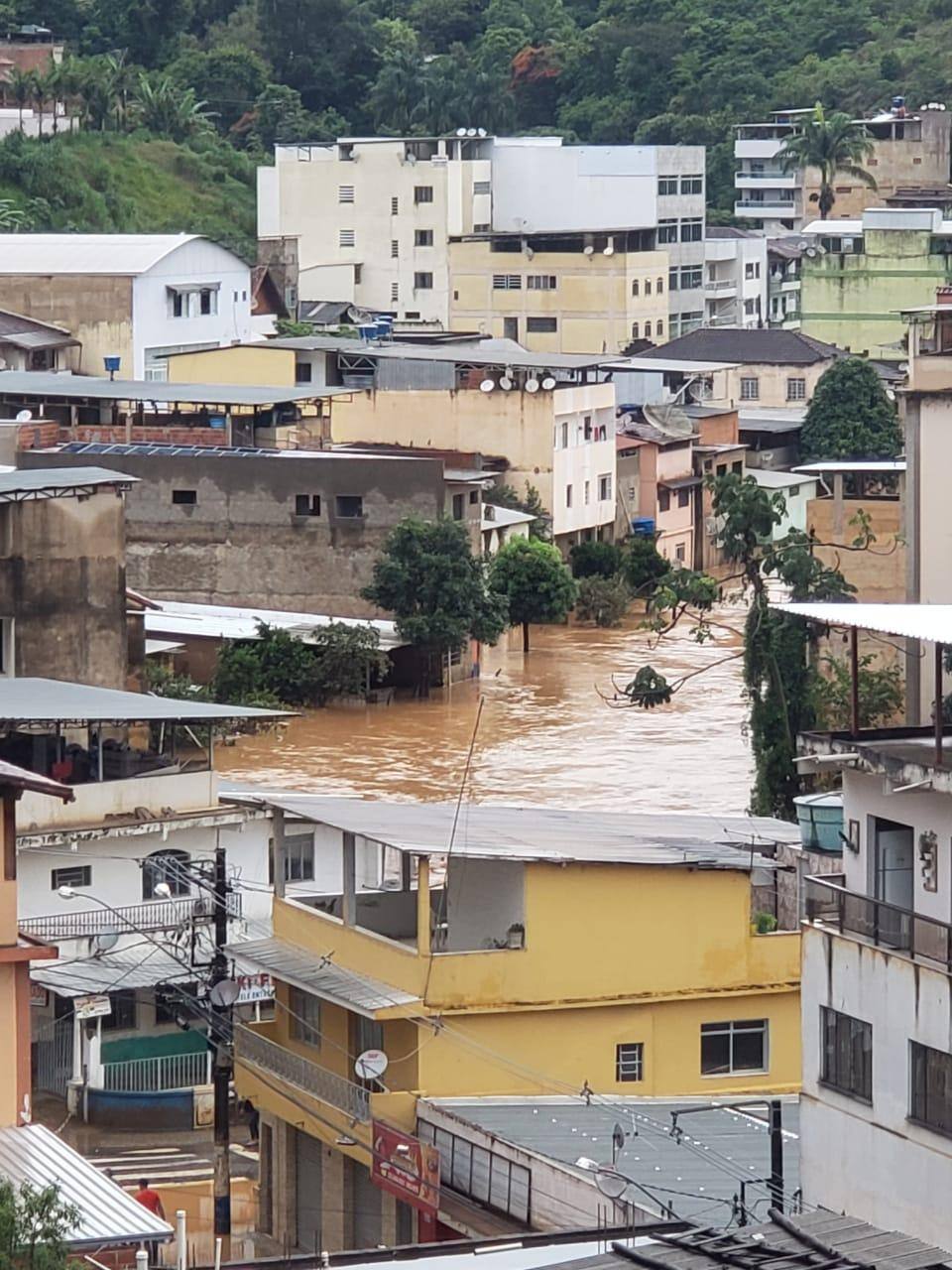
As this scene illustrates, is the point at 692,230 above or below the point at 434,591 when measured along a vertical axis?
above

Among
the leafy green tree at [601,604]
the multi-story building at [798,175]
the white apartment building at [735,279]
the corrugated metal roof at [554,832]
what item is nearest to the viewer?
the corrugated metal roof at [554,832]

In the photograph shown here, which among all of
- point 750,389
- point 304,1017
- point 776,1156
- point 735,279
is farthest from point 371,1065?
point 735,279

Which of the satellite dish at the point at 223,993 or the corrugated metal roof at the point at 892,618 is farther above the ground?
the corrugated metal roof at the point at 892,618

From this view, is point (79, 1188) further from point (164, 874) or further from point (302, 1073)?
point (164, 874)

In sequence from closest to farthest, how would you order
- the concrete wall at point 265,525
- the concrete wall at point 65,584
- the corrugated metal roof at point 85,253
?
1. the concrete wall at point 65,584
2. the concrete wall at point 265,525
3. the corrugated metal roof at point 85,253

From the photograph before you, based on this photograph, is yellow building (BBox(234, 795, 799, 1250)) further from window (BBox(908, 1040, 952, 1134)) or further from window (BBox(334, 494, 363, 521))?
window (BBox(334, 494, 363, 521))

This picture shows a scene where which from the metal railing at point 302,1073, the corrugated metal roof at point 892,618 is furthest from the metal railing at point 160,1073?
the corrugated metal roof at point 892,618

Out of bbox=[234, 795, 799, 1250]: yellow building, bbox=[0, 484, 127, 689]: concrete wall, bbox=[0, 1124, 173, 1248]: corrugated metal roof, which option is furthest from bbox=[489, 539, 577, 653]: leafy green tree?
bbox=[0, 1124, 173, 1248]: corrugated metal roof

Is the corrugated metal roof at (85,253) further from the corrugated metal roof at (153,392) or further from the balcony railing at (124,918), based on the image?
the balcony railing at (124,918)
